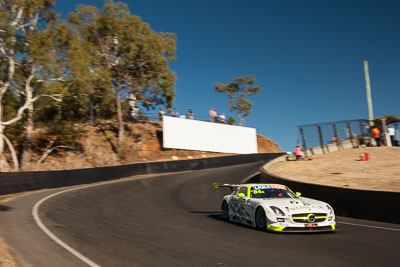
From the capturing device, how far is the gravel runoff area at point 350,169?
17.0m

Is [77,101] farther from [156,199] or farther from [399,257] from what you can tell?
[399,257]

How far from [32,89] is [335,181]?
3118 cm

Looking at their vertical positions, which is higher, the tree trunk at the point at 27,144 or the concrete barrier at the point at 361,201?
the tree trunk at the point at 27,144

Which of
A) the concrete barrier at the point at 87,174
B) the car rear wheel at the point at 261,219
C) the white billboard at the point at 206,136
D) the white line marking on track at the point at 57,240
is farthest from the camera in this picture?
the white billboard at the point at 206,136

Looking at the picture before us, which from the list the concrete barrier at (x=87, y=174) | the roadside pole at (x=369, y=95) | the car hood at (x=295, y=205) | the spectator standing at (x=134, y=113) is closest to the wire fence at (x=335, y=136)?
the roadside pole at (x=369, y=95)

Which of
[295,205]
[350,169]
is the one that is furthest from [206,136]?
[295,205]

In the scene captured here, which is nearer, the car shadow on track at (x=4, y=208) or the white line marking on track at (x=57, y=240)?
the white line marking on track at (x=57, y=240)

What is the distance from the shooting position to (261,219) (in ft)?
33.1

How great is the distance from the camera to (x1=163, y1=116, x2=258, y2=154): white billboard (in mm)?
49438

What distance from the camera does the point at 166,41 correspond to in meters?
46.7

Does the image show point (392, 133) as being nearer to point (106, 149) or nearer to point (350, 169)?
point (350, 169)

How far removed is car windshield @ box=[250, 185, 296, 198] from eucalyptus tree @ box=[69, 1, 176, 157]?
34076 mm

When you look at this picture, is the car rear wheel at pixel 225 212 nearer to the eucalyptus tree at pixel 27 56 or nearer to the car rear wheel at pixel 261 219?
the car rear wheel at pixel 261 219

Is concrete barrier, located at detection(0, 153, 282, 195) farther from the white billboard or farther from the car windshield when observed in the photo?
the car windshield
